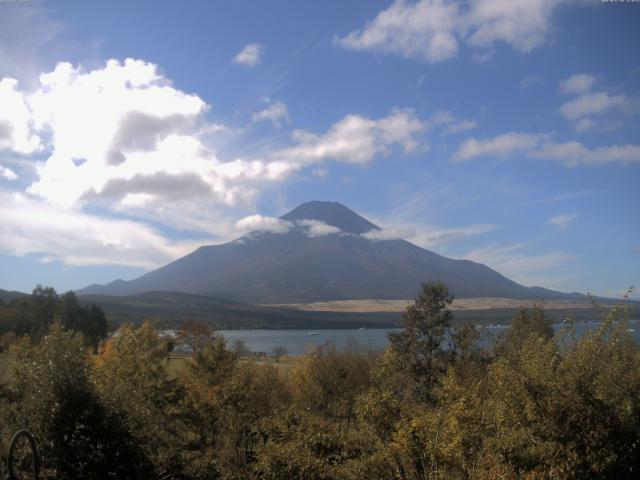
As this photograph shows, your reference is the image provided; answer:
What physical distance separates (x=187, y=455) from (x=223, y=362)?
12.3 m

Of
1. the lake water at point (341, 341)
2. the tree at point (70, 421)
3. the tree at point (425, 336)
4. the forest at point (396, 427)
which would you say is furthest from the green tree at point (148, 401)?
the tree at point (425, 336)

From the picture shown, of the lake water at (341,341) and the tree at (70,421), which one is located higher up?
the tree at (70,421)

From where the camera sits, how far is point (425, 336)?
3359cm

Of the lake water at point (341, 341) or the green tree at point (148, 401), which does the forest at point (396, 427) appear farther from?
the lake water at point (341, 341)

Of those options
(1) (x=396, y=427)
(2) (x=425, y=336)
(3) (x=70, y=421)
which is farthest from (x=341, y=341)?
(3) (x=70, y=421)

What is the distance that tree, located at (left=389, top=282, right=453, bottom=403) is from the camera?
3225cm

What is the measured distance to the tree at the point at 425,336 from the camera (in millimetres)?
32250

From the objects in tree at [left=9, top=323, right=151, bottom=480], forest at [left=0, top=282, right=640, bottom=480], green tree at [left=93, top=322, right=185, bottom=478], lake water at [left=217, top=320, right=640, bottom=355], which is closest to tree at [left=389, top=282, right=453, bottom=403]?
lake water at [left=217, top=320, right=640, bottom=355]

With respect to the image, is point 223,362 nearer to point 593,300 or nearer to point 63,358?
point 63,358

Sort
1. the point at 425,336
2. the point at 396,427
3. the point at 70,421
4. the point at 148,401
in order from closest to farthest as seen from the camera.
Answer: the point at 70,421 < the point at 396,427 < the point at 148,401 < the point at 425,336

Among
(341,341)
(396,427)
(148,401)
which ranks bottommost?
(341,341)

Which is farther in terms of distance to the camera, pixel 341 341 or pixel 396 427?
pixel 341 341

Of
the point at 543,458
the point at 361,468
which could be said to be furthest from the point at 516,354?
the point at 361,468

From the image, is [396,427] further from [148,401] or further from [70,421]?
[148,401]
